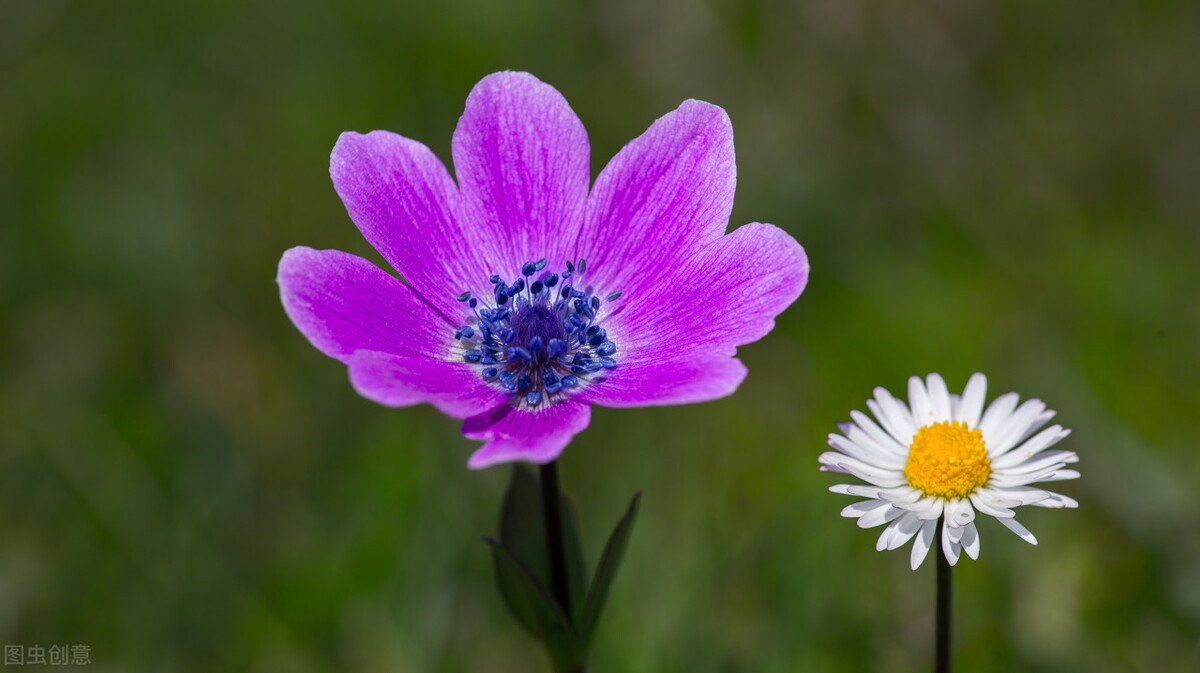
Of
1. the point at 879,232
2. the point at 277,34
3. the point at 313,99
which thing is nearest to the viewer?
the point at 879,232

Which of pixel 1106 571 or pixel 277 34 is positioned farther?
pixel 277 34

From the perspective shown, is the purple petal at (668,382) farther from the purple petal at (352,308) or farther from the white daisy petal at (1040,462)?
the white daisy petal at (1040,462)

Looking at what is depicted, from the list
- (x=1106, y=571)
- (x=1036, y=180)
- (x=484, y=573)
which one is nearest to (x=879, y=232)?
(x=1036, y=180)

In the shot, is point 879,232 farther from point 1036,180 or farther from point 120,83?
point 120,83

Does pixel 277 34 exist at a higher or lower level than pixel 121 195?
higher

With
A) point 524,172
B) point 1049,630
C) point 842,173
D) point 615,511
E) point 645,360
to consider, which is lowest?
point 1049,630

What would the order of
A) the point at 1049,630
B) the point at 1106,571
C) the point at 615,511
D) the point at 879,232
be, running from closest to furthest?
the point at 1049,630
the point at 1106,571
the point at 615,511
the point at 879,232

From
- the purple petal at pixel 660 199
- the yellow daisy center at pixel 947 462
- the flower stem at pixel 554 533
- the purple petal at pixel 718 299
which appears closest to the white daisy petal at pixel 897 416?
the yellow daisy center at pixel 947 462

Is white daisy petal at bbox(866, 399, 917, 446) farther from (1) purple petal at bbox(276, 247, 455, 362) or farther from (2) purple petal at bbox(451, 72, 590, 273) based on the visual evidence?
(1) purple petal at bbox(276, 247, 455, 362)
